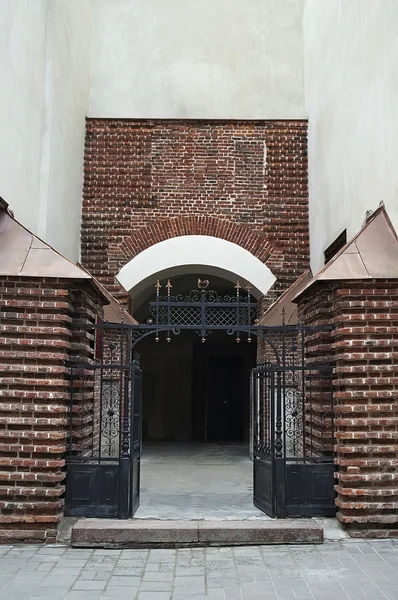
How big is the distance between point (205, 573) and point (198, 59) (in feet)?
28.7

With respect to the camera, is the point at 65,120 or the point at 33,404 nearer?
the point at 33,404

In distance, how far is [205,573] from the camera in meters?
4.62

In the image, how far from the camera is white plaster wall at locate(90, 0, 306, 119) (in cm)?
1052

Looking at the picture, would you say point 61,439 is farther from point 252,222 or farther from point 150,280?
point 252,222

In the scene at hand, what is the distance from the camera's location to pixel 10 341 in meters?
5.60

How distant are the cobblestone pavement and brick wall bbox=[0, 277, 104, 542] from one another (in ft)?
1.15

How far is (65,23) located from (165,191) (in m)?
2.96

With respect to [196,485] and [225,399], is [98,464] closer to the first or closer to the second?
[196,485]

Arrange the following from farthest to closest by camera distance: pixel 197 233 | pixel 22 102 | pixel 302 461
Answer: pixel 197 233 < pixel 22 102 < pixel 302 461

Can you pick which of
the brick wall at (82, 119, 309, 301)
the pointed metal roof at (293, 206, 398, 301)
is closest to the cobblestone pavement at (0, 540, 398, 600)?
the pointed metal roof at (293, 206, 398, 301)

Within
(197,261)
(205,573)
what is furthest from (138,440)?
(197,261)

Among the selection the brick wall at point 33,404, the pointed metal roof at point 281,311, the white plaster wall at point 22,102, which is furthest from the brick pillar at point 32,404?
the pointed metal roof at point 281,311

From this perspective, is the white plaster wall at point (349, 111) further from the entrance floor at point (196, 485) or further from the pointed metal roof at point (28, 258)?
the entrance floor at point (196, 485)

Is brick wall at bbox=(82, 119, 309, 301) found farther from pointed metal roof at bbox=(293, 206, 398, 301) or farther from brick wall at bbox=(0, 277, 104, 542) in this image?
brick wall at bbox=(0, 277, 104, 542)
